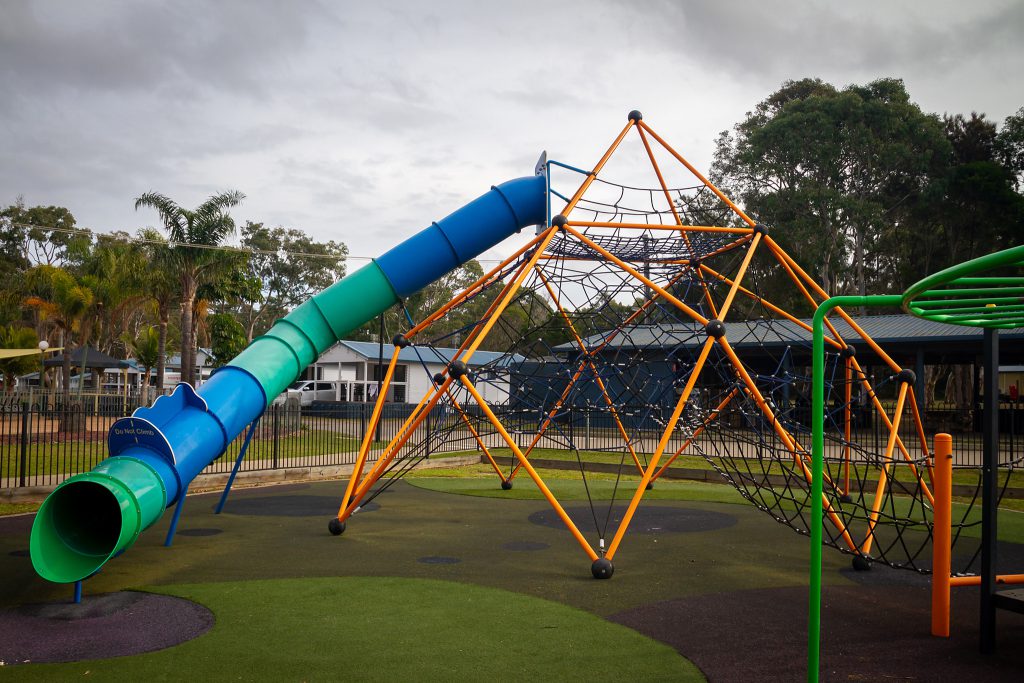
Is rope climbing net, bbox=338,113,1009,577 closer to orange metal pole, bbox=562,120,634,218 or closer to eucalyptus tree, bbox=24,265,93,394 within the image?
orange metal pole, bbox=562,120,634,218

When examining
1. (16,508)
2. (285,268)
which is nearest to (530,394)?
(16,508)

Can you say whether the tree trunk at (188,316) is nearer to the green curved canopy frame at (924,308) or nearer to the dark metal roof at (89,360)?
the dark metal roof at (89,360)

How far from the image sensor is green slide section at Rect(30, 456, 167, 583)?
286 inches

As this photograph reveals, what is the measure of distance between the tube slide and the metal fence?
88.1 inches

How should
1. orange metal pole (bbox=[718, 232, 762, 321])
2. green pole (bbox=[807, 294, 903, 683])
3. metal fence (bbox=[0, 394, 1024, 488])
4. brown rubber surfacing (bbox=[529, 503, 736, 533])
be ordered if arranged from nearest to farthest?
green pole (bbox=[807, 294, 903, 683])
orange metal pole (bbox=[718, 232, 762, 321])
brown rubber surfacing (bbox=[529, 503, 736, 533])
metal fence (bbox=[0, 394, 1024, 488])

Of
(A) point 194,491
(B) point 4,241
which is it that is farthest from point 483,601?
(B) point 4,241

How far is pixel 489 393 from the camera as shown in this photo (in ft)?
148

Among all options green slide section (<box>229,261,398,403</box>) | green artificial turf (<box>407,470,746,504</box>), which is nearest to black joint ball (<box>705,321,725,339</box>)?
green slide section (<box>229,261,398,403</box>)

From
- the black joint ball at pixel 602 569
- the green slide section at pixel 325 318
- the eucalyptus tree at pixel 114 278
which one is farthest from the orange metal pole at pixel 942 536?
the eucalyptus tree at pixel 114 278

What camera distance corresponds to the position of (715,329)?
8.97 meters

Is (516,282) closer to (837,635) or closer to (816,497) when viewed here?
(837,635)

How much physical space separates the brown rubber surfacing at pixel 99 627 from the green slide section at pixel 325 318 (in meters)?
4.09

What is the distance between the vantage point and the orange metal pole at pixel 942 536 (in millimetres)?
6383

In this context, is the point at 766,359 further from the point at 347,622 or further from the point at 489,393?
the point at 347,622
